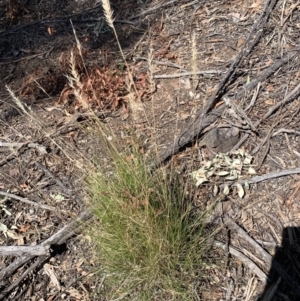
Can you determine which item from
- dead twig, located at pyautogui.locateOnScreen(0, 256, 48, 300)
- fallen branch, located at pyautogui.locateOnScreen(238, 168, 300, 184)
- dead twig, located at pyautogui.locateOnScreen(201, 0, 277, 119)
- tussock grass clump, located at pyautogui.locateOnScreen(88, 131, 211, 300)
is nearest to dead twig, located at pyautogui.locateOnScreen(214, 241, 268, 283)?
tussock grass clump, located at pyautogui.locateOnScreen(88, 131, 211, 300)

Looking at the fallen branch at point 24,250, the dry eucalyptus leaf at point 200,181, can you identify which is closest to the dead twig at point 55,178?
the fallen branch at point 24,250

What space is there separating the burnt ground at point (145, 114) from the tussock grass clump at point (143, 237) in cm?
20

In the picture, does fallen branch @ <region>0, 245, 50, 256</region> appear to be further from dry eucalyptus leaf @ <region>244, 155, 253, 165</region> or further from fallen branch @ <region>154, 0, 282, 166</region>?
dry eucalyptus leaf @ <region>244, 155, 253, 165</region>

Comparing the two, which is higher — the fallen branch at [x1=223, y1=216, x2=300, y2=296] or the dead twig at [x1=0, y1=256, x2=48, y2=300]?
the dead twig at [x1=0, y1=256, x2=48, y2=300]

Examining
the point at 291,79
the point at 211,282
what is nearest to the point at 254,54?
the point at 291,79

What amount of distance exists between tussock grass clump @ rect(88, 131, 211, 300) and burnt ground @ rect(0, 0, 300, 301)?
202 millimetres

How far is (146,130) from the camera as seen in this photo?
12.3ft

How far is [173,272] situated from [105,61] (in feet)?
8.10

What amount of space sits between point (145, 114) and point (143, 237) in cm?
68

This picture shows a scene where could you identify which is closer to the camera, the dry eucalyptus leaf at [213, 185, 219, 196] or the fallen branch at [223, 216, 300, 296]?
the fallen branch at [223, 216, 300, 296]

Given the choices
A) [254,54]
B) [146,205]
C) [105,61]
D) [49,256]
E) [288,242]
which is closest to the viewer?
[146,205]

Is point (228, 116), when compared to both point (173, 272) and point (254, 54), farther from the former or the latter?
point (173, 272)

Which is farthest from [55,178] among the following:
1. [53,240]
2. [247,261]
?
[247,261]

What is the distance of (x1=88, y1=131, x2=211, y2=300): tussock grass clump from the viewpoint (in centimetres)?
256
